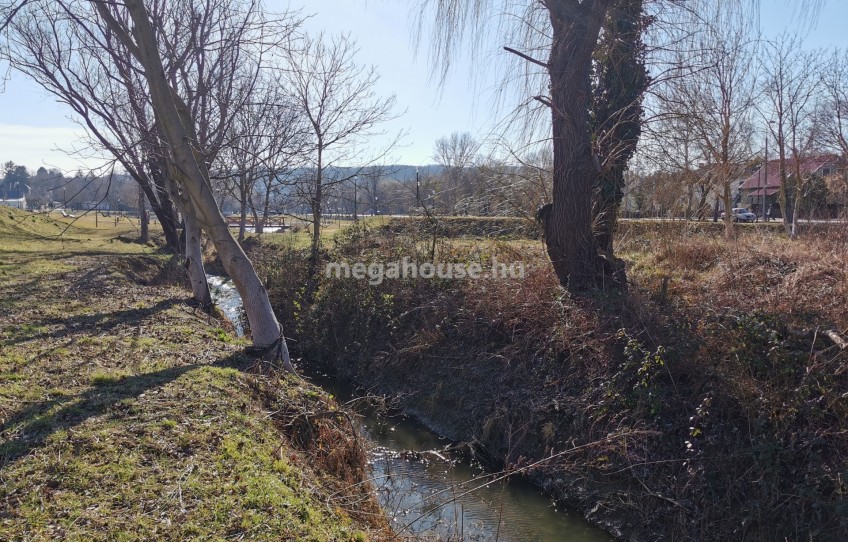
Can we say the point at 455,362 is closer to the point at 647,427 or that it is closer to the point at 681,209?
the point at 647,427

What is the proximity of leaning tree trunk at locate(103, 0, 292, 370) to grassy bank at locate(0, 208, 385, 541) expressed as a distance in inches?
22.4

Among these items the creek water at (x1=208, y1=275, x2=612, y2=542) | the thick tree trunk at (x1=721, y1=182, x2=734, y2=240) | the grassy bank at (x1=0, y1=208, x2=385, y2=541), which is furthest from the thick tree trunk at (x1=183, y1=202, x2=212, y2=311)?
the thick tree trunk at (x1=721, y1=182, x2=734, y2=240)

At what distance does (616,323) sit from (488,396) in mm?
2285

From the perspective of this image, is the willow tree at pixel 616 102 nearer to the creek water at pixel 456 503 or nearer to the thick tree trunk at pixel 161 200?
the creek water at pixel 456 503

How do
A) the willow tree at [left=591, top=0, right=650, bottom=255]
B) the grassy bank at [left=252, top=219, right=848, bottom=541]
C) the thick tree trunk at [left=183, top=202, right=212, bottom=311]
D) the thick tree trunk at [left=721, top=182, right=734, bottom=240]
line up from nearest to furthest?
the grassy bank at [left=252, top=219, right=848, bottom=541]
the willow tree at [left=591, top=0, right=650, bottom=255]
the thick tree trunk at [left=183, top=202, right=212, bottom=311]
the thick tree trunk at [left=721, top=182, right=734, bottom=240]

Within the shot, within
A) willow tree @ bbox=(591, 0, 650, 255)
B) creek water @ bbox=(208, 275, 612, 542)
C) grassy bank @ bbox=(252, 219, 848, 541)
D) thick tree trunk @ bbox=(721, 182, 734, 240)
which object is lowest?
creek water @ bbox=(208, 275, 612, 542)

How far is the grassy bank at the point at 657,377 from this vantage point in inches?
225

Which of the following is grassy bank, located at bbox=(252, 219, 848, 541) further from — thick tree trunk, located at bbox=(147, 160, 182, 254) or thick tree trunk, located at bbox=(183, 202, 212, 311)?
thick tree trunk, located at bbox=(147, 160, 182, 254)

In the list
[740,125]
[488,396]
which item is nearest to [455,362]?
[488,396]

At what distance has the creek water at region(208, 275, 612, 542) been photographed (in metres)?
6.06

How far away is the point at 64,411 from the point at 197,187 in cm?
386

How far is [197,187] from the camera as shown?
8.02m

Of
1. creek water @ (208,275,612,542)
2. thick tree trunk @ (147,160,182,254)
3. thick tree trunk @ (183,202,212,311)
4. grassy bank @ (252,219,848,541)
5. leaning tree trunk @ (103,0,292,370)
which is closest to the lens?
grassy bank @ (252,219,848,541)

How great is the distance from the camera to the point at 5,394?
523 centimetres
